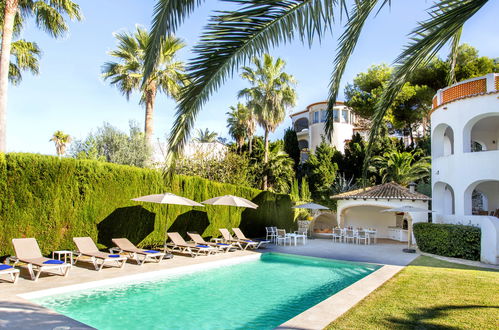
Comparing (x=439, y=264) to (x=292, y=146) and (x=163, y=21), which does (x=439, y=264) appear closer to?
(x=163, y=21)

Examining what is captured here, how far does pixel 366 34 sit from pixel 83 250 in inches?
402

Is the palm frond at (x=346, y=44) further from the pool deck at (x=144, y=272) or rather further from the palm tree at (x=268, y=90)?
the palm tree at (x=268, y=90)

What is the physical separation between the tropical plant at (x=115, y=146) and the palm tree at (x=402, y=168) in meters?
19.5

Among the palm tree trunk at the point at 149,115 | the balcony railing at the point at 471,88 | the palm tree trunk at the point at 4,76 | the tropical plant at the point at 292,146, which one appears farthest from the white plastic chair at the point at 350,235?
the palm tree trunk at the point at 4,76

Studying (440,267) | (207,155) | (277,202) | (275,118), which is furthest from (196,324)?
(275,118)

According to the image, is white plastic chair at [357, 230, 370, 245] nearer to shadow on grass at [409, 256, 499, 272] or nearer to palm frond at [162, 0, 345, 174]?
shadow on grass at [409, 256, 499, 272]

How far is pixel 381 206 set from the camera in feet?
72.5

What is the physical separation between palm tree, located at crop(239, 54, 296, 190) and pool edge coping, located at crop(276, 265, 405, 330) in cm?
2052

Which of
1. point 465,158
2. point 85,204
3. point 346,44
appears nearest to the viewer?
point 346,44

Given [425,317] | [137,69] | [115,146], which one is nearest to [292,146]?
[137,69]

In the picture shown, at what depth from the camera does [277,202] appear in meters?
23.6

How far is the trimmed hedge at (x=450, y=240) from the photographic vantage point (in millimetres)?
15133

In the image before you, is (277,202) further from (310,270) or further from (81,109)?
(81,109)

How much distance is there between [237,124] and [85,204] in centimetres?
2854
